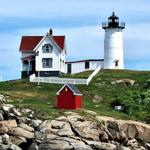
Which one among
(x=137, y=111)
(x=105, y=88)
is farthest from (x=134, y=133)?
(x=105, y=88)

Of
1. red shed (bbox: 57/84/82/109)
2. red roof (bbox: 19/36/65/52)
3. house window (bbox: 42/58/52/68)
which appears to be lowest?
red shed (bbox: 57/84/82/109)

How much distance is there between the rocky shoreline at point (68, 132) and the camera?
62469 mm

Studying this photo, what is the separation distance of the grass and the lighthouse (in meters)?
2.56

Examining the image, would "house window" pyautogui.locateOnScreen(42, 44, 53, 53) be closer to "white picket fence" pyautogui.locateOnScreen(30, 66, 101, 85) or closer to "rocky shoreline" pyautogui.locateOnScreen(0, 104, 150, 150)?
"white picket fence" pyautogui.locateOnScreen(30, 66, 101, 85)

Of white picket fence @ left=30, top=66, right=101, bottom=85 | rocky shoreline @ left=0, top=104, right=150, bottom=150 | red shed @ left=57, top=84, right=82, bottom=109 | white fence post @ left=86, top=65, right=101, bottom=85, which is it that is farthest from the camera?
white fence post @ left=86, top=65, right=101, bottom=85

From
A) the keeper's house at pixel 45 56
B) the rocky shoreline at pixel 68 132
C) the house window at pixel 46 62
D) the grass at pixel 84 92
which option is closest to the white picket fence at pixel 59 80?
the grass at pixel 84 92

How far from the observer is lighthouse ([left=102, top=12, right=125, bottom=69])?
98.6 meters

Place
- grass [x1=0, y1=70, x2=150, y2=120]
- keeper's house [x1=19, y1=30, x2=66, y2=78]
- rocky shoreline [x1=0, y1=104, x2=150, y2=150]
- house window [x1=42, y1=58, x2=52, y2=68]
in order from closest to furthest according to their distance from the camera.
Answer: rocky shoreline [x1=0, y1=104, x2=150, y2=150] → grass [x1=0, y1=70, x2=150, y2=120] → keeper's house [x1=19, y1=30, x2=66, y2=78] → house window [x1=42, y1=58, x2=52, y2=68]

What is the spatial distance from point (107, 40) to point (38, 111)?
34296mm

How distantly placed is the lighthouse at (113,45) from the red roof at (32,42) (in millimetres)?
7027

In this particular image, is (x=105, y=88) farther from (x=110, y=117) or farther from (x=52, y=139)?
(x=52, y=139)

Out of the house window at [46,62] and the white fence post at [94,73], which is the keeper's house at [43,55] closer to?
the house window at [46,62]

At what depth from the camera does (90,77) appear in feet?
290

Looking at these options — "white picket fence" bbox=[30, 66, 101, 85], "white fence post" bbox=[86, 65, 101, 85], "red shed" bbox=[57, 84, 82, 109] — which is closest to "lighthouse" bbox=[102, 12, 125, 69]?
"white fence post" bbox=[86, 65, 101, 85]
